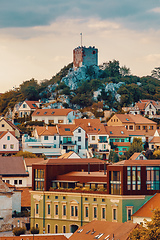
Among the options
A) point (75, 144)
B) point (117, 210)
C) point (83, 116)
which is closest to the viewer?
point (117, 210)

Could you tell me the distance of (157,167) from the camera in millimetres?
65500

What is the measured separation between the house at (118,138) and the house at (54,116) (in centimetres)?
984

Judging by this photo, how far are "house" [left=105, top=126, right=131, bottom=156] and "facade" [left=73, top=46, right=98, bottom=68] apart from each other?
3408cm

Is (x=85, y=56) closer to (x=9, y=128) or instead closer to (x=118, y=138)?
(x=9, y=128)

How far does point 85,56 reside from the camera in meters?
151

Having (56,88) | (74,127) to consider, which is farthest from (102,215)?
(56,88)

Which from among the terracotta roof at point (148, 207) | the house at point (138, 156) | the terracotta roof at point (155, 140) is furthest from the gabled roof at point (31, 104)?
the terracotta roof at point (148, 207)

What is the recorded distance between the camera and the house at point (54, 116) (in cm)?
12538

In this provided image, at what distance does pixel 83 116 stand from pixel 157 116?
15.0 meters

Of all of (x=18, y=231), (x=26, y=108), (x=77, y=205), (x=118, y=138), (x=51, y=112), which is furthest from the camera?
(x=26, y=108)

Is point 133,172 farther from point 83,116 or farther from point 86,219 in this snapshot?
point 83,116

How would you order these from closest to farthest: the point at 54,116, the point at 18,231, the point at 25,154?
the point at 18,231, the point at 25,154, the point at 54,116

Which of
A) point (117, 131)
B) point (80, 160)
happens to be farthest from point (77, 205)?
point (117, 131)

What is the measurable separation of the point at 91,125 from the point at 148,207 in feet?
192
